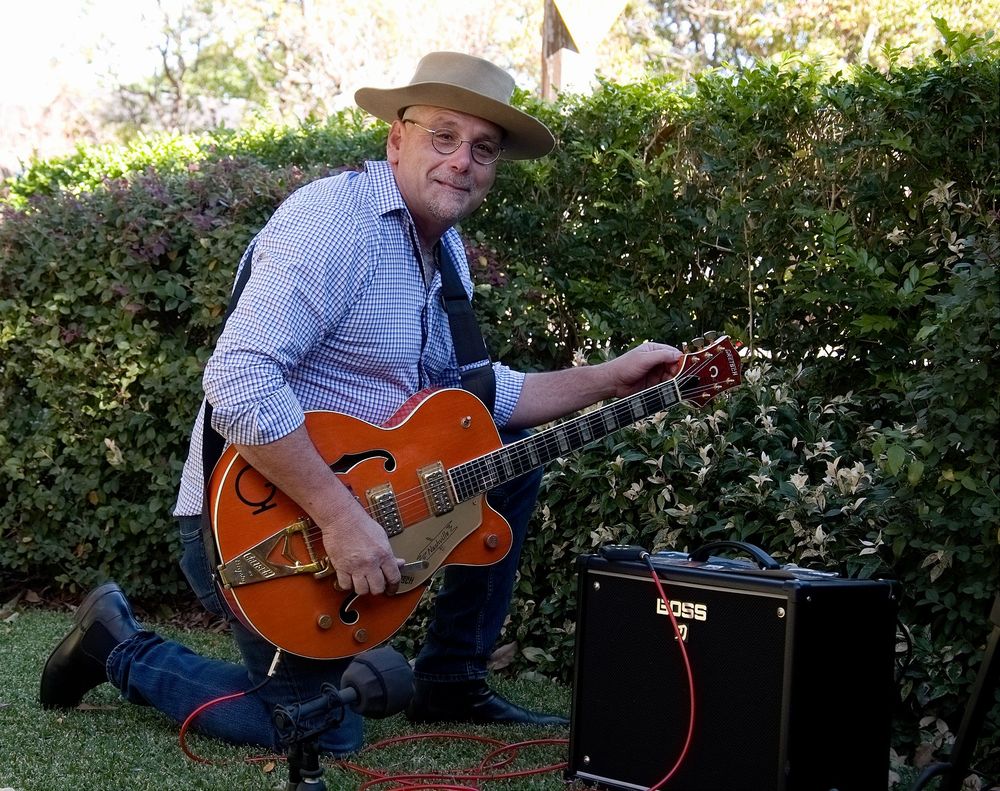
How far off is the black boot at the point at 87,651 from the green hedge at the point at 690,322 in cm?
116

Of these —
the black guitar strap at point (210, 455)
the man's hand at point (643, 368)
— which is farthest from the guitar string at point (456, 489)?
the black guitar strap at point (210, 455)

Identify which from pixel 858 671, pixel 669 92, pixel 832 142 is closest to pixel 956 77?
pixel 832 142

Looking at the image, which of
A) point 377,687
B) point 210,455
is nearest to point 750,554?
point 377,687

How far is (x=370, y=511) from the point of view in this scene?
292cm

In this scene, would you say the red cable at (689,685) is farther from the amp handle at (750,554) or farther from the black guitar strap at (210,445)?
the black guitar strap at (210,445)

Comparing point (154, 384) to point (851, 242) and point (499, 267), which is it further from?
point (851, 242)

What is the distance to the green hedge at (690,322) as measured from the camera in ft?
9.66

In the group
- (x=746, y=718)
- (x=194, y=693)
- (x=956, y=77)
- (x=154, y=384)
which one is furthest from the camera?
(x=154, y=384)

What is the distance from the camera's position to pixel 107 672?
3.30 metres

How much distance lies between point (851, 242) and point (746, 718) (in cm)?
232

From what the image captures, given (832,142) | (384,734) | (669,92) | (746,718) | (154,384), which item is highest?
(669,92)

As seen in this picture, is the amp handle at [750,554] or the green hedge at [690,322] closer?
the amp handle at [750,554]

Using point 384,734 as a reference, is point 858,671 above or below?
above

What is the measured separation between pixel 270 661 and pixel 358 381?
786 millimetres
